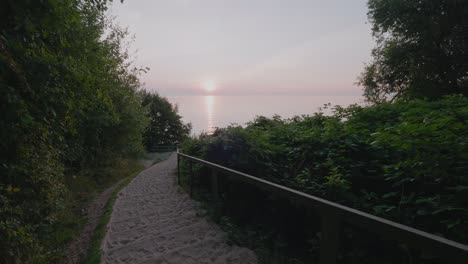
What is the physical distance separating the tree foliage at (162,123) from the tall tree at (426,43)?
2073cm

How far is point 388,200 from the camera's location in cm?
254

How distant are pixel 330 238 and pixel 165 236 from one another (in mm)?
2708

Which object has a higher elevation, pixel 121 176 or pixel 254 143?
pixel 254 143

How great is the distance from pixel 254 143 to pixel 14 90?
3391 mm

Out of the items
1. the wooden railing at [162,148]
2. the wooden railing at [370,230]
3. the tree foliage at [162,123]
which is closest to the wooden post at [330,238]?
the wooden railing at [370,230]

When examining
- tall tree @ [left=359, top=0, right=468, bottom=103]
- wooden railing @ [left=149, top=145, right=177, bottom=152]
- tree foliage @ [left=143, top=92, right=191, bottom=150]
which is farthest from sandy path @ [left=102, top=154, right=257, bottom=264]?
tree foliage @ [left=143, top=92, right=191, bottom=150]

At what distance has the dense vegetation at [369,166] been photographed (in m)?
2.09

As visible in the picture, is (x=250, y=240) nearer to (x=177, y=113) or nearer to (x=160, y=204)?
(x=160, y=204)

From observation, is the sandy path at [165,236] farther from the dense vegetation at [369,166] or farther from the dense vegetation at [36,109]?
the dense vegetation at [36,109]

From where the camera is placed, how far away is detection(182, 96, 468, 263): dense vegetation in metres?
2.09

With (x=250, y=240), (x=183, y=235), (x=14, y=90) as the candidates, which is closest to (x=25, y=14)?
(x=14, y=90)

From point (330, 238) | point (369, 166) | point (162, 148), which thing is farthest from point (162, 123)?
point (330, 238)

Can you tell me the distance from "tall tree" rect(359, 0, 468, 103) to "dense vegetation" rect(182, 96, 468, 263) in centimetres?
1136

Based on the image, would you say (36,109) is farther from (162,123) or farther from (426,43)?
(162,123)
